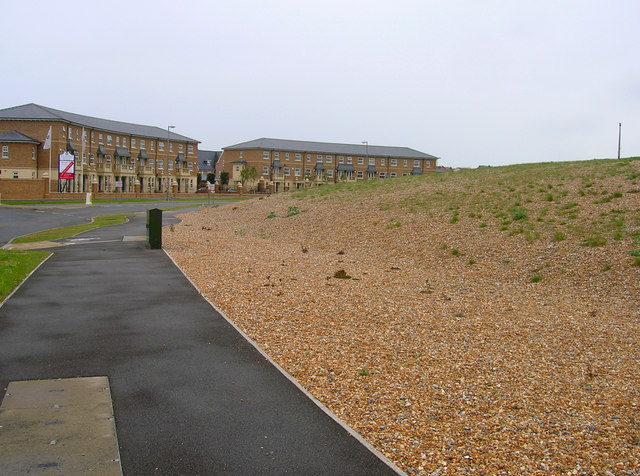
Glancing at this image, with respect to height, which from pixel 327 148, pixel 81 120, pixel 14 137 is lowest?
pixel 14 137

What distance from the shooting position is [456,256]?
18156mm

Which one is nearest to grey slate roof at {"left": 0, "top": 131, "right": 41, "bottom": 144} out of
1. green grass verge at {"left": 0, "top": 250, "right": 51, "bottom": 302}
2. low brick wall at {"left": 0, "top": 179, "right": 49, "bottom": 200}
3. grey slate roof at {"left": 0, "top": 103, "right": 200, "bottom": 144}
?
grey slate roof at {"left": 0, "top": 103, "right": 200, "bottom": 144}

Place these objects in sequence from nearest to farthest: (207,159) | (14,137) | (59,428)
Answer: (59,428), (14,137), (207,159)

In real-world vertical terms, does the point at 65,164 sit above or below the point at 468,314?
above

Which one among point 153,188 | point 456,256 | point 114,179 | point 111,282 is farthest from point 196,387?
point 153,188

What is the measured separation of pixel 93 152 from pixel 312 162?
4453 centimetres

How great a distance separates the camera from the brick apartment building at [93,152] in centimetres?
7356

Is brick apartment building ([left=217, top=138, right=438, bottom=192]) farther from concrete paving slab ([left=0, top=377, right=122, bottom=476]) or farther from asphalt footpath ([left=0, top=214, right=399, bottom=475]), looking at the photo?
concrete paving slab ([left=0, top=377, right=122, bottom=476])

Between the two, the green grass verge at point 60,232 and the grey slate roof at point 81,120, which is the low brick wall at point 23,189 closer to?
the grey slate roof at point 81,120

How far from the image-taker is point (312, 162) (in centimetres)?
11688

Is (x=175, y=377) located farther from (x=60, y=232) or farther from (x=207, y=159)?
(x=207, y=159)

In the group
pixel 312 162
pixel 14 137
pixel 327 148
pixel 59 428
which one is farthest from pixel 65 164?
pixel 327 148

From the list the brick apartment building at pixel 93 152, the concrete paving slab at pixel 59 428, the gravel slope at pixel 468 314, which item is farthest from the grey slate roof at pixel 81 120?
the concrete paving slab at pixel 59 428

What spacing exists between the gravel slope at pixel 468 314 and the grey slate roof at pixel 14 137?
5743 centimetres
